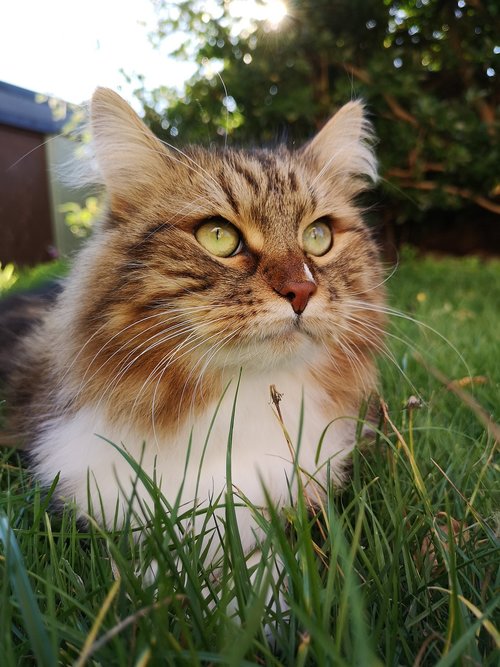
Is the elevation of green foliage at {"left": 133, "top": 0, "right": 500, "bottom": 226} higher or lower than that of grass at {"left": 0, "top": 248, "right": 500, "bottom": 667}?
higher

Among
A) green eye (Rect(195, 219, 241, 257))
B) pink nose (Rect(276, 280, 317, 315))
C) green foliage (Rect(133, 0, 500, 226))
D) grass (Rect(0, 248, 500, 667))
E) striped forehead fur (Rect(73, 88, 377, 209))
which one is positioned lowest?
grass (Rect(0, 248, 500, 667))

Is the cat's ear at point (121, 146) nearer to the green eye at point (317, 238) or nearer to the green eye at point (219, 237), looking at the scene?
the green eye at point (219, 237)

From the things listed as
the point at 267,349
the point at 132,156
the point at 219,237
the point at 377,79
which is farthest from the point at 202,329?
the point at 377,79

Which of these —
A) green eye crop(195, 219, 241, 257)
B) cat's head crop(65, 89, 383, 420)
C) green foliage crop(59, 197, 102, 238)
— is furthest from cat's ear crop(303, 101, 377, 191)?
green foliage crop(59, 197, 102, 238)

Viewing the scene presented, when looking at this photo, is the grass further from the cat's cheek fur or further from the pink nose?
the pink nose

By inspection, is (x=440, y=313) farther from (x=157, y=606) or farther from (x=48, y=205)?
(x=48, y=205)

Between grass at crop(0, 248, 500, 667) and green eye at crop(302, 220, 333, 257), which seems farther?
green eye at crop(302, 220, 333, 257)

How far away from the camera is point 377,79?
459cm

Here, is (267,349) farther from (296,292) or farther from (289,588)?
A: (289,588)

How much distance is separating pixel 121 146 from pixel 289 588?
1.20 metres

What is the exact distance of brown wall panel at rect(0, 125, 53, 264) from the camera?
4950 millimetres

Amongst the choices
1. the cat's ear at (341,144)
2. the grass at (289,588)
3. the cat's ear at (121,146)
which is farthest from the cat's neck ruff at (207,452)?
the cat's ear at (341,144)

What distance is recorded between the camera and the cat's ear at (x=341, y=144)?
1.72 metres

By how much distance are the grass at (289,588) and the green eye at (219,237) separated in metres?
0.58
